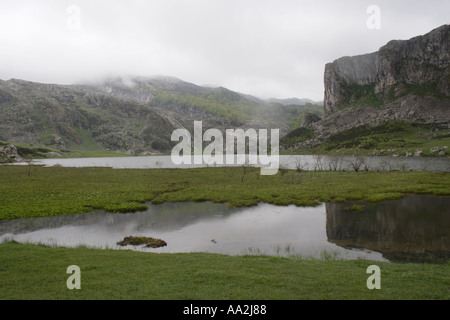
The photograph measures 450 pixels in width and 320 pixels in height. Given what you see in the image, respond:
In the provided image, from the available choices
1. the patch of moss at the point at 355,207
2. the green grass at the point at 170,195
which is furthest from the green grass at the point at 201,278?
the patch of moss at the point at 355,207

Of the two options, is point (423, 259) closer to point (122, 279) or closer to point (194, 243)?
point (194, 243)

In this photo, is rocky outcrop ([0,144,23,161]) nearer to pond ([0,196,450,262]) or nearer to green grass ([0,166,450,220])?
green grass ([0,166,450,220])

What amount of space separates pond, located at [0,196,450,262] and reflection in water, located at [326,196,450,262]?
74 mm

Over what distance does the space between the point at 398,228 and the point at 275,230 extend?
46.9 feet

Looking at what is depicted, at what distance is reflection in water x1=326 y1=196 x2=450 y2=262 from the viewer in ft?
79.9

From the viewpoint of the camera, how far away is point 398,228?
3188 centimetres

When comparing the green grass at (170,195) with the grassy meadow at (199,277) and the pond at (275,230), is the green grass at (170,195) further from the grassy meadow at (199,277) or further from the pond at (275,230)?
the grassy meadow at (199,277)

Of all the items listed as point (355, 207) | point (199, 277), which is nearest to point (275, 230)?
point (355, 207)

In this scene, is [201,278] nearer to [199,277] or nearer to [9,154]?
[199,277]

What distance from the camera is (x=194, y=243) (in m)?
28.3

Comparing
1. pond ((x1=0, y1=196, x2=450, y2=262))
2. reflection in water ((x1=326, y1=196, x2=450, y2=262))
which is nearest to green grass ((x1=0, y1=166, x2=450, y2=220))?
pond ((x1=0, y1=196, x2=450, y2=262))

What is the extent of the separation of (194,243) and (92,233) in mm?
12897

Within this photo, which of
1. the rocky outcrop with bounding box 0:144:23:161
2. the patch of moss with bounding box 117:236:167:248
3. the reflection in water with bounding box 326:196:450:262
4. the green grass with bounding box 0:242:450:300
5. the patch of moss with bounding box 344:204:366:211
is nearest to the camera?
the green grass with bounding box 0:242:450:300
